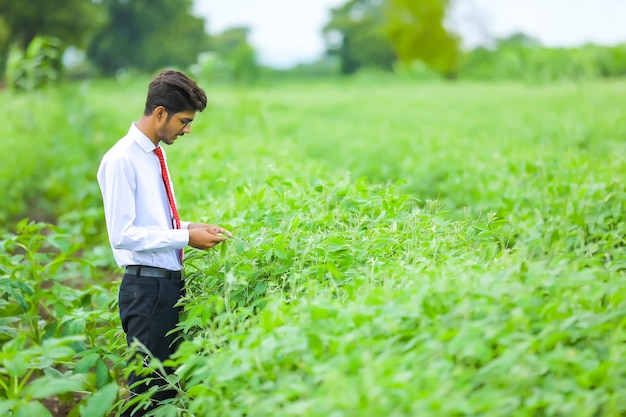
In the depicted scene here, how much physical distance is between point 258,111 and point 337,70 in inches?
2011

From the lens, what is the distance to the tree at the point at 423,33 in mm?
48281

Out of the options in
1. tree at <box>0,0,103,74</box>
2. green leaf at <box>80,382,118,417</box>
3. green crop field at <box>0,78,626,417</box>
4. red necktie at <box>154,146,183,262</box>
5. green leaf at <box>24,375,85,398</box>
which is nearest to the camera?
green crop field at <box>0,78,626,417</box>

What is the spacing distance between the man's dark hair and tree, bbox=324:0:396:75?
2189 inches

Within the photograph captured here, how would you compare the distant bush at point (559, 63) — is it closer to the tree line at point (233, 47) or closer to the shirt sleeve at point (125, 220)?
the tree line at point (233, 47)

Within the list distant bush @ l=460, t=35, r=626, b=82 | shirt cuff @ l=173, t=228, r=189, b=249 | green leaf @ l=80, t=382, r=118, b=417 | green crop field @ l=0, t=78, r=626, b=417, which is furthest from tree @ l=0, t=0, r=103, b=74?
green leaf @ l=80, t=382, r=118, b=417

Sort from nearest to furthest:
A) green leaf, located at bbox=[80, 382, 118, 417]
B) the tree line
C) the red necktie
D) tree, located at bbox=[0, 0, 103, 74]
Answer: green leaf, located at bbox=[80, 382, 118, 417], the red necktie, the tree line, tree, located at bbox=[0, 0, 103, 74]

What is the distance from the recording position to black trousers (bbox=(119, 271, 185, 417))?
3.46 m

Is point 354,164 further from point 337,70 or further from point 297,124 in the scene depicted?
point 337,70

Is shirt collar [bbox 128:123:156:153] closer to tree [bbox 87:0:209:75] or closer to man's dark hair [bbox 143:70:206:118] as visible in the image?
man's dark hair [bbox 143:70:206:118]

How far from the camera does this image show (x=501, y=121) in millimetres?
12969

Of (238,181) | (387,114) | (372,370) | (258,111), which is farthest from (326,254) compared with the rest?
(387,114)

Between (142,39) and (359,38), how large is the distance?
19437 mm

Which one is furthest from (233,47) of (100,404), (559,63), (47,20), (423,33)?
(100,404)

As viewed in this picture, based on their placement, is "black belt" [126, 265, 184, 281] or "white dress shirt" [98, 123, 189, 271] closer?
"white dress shirt" [98, 123, 189, 271]
